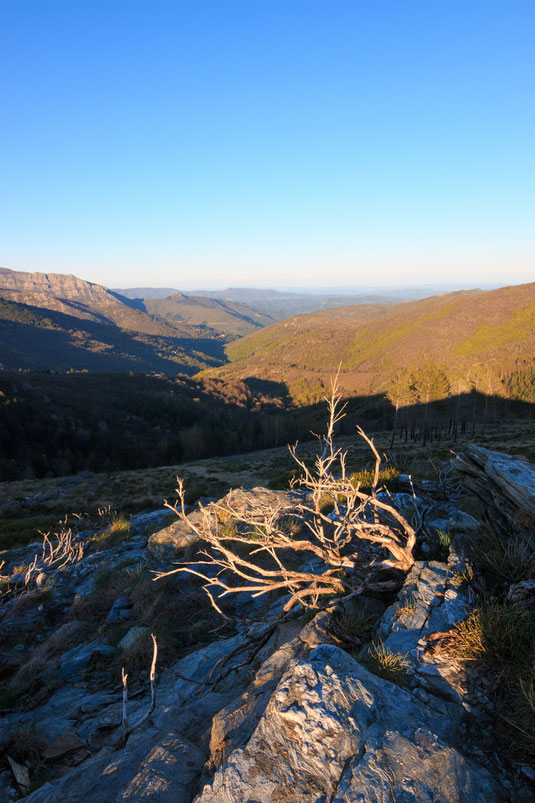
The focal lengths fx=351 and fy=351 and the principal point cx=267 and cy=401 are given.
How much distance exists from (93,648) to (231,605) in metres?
2.85

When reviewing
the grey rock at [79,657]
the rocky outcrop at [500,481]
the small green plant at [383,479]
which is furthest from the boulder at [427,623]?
the grey rock at [79,657]

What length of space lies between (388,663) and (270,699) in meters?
1.34

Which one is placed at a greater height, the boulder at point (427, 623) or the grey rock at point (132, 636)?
the boulder at point (427, 623)

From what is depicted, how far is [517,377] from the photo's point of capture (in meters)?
110

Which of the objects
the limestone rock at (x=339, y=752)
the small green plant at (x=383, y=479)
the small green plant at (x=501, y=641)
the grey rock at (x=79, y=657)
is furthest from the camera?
the small green plant at (x=383, y=479)

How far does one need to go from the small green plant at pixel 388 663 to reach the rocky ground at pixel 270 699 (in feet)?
0.06

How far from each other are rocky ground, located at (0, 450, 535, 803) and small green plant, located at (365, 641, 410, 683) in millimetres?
18

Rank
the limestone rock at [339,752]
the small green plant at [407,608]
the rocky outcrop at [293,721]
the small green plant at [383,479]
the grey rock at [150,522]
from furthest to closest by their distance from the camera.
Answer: the grey rock at [150,522]
the small green plant at [383,479]
the small green plant at [407,608]
the rocky outcrop at [293,721]
the limestone rock at [339,752]

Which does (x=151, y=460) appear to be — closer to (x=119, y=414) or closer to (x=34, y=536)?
(x=119, y=414)

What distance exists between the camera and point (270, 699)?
3.24 m

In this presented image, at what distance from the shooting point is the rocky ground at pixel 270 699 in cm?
269

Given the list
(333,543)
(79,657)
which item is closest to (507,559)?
(333,543)

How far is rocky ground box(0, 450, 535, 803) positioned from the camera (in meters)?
2.69

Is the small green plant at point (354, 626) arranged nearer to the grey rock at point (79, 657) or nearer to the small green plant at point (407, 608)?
the small green plant at point (407, 608)
